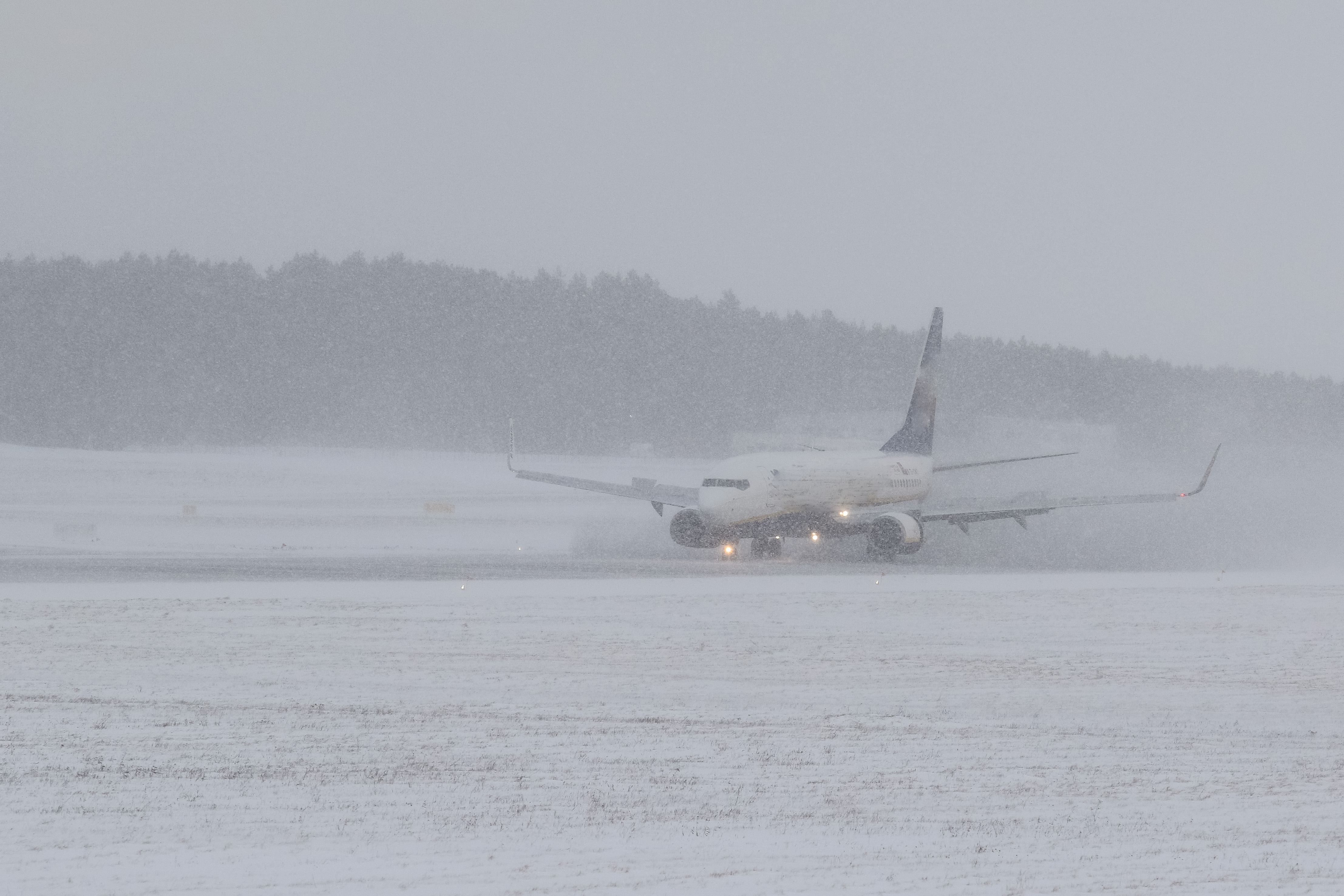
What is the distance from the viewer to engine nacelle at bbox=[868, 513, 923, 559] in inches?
1494

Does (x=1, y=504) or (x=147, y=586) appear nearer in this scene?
(x=147, y=586)

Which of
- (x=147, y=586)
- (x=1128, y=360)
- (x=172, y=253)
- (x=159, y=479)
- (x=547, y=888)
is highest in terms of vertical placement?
(x=172, y=253)

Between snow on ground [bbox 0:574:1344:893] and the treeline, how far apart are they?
2985 inches

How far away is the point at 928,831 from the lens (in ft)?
33.4

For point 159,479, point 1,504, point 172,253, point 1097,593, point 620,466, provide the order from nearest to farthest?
1. point 1097,593
2. point 1,504
3. point 159,479
4. point 620,466
5. point 172,253

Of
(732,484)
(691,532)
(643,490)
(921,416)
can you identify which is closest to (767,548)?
(691,532)

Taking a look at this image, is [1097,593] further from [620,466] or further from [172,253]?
[172,253]

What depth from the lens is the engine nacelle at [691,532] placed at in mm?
37531

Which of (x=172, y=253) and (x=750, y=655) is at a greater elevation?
(x=172, y=253)

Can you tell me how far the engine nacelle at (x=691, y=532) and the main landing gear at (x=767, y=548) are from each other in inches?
71.0

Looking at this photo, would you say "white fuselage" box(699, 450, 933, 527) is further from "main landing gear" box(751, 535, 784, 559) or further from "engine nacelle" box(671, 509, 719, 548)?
"main landing gear" box(751, 535, 784, 559)

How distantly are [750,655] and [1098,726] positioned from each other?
244 inches

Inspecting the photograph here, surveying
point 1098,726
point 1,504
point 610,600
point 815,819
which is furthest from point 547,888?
point 1,504

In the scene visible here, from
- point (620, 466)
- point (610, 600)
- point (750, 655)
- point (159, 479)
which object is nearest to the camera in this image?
point (750, 655)
